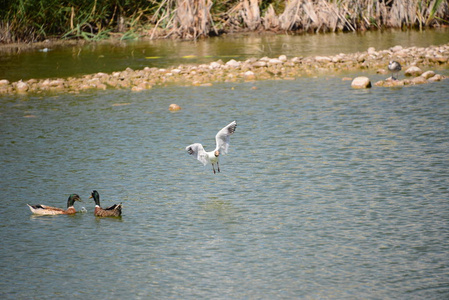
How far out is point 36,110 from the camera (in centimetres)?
1407

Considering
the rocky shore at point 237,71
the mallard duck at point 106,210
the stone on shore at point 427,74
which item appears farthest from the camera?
the rocky shore at point 237,71

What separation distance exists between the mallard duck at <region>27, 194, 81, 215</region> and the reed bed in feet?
46.4

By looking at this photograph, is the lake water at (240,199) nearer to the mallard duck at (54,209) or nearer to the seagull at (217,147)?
the mallard duck at (54,209)

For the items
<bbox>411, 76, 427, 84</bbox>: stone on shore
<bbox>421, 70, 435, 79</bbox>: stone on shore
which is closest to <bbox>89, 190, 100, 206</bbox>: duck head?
<bbox>411, 76, 427, 84</bbox>: stone on shore

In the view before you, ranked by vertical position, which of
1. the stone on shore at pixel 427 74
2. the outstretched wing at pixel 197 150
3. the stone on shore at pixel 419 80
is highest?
the stone on shore at pixel 427 74

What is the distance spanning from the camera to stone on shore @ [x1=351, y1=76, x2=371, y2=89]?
1404 cm

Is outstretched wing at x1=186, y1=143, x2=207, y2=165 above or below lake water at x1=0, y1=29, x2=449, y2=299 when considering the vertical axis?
above

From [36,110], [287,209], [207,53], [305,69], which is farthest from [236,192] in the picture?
[207,53]

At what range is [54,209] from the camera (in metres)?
7.92

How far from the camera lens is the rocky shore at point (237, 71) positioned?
52.6 ft

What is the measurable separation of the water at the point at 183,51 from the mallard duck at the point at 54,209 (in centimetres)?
1011

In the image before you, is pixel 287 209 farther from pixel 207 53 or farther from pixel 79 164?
pixel 207 53

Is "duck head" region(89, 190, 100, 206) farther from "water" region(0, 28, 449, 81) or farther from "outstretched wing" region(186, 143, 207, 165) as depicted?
"water" region(0, 28, 449, 81)

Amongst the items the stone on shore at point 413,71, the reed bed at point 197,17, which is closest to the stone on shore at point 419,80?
the stone on shore at point 413,71
